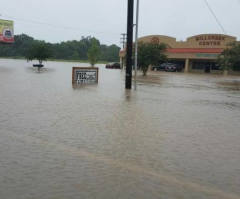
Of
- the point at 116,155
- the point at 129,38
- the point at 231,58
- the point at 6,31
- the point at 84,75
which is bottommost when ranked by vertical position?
the point at 116,155

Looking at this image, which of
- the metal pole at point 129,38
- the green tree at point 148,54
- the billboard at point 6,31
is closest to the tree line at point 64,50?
the billboard at point 6,31

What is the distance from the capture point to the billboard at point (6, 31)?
6938 cm

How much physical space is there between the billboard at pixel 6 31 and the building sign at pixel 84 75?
49.1 m

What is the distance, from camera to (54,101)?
14.1 metres

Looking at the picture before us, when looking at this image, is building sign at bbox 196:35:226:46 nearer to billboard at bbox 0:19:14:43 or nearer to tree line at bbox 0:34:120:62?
billboard at bbox 0:19:14:43

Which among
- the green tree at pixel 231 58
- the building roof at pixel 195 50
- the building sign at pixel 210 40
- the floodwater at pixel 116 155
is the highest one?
the building sign at pixel 210 40

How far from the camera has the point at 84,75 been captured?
2539 cm

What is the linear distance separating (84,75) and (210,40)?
40.1 meters

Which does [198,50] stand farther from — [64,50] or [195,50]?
[64,50]

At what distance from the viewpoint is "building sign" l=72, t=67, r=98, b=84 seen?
24.8 m

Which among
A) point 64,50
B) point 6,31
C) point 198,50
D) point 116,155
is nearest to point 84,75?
point 116,155

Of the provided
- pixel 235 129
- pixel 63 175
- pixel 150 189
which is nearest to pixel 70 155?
pixel 63 175

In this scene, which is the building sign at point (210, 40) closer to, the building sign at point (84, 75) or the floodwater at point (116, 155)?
the building sign at point (84, 75)

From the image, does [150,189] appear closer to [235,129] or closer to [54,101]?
[235,129]
